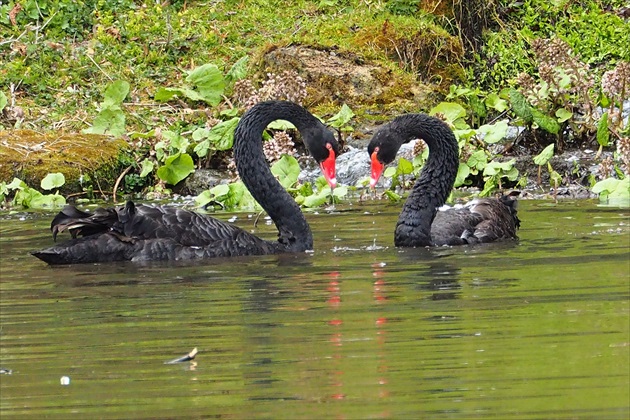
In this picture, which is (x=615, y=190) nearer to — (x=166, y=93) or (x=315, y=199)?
(x=315, y=199)

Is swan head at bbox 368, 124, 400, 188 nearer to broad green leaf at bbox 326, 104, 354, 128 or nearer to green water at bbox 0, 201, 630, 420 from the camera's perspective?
green water at bbox 0, 201, 630, 420

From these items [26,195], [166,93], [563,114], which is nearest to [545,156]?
[563,114]

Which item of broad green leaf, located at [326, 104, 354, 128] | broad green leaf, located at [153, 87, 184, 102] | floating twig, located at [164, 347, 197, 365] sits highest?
broad green leaf, located at [153, 87, 184, 102]

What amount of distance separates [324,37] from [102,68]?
284 centimetres

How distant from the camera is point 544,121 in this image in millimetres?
12750

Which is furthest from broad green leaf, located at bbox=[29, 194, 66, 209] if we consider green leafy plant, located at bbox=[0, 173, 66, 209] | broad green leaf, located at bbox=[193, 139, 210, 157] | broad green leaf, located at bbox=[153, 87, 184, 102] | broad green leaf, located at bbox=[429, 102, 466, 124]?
broad green leaf, located at bbox=[429, 102, 466, 124]

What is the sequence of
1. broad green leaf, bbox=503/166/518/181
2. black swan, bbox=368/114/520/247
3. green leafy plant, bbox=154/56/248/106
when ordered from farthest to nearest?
green leafy plant, bbox=154/56/248/106 < broad green leaf, bbox=503/166/518/181 < black swan, bbox=368/114/520/247

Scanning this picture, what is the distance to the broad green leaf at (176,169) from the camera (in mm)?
12562

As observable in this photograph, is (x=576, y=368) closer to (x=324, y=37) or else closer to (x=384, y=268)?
(x=384, y=268)

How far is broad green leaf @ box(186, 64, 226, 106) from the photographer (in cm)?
1433

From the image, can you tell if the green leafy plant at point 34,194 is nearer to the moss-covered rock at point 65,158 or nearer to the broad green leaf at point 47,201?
the broad green leaf at point 47,201

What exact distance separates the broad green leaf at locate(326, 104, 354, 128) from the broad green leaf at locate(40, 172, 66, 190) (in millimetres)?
2788

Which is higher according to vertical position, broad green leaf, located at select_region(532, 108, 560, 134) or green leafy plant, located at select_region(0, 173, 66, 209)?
broad green leaf, located at select_region(532, 108, 560, 134)

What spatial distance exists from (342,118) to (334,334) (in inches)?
324
